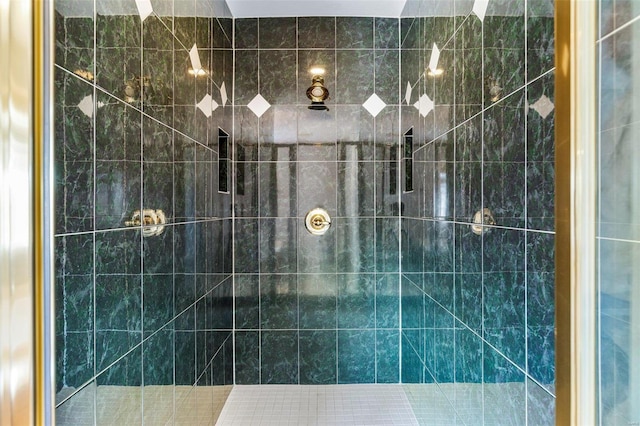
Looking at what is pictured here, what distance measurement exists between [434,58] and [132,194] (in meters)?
1.61

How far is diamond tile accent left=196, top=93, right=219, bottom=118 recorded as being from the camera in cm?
225

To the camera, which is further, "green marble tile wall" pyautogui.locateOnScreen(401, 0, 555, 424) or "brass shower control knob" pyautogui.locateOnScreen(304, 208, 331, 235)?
"brass shower control knob" pyautogui.locateOnScreen(304, 208, 331, 235)

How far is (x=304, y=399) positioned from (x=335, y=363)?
34cm

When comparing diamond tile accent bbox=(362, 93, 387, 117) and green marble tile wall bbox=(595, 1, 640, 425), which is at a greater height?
diamond tile accent bbox=(362, 93, 387, 117)

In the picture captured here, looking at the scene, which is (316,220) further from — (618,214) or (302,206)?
(618,214)

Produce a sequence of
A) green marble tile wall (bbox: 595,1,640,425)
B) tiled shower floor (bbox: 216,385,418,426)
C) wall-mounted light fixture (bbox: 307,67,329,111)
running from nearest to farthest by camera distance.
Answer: green marble tile wall (bbox: 595,1,640,425), tiled shower floor (bbox: 216,385,418,426), wall-mounted light fixture (bbox: 307,67,329,111)

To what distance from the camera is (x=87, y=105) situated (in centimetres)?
114

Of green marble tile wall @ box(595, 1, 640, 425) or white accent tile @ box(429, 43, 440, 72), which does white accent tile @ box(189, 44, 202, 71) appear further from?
green marble tile wall @ box(595, 1, 640, 425)

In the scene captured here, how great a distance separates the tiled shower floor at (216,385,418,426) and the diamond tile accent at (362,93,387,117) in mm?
1960

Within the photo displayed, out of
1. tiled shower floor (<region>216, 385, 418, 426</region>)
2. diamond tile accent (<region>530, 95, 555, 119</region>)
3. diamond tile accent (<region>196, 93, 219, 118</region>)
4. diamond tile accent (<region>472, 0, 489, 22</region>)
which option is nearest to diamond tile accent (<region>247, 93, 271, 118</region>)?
diamond tile accent (<region>196, 93, 219, 118</region>)

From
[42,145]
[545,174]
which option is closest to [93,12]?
[42,145]

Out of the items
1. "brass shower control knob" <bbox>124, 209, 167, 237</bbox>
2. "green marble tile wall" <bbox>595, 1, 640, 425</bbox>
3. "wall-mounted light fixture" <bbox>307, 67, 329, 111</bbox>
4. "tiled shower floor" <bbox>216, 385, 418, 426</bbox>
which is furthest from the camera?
"wall-mounted light fixture" <bbox>307, 67, 329, 111</bbox>

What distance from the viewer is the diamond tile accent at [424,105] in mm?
2273

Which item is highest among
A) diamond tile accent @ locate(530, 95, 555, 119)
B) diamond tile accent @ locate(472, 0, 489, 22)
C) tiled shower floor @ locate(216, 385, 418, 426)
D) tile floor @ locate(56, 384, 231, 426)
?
diamond tile accent @ locate(472, 0, 489, 22)
